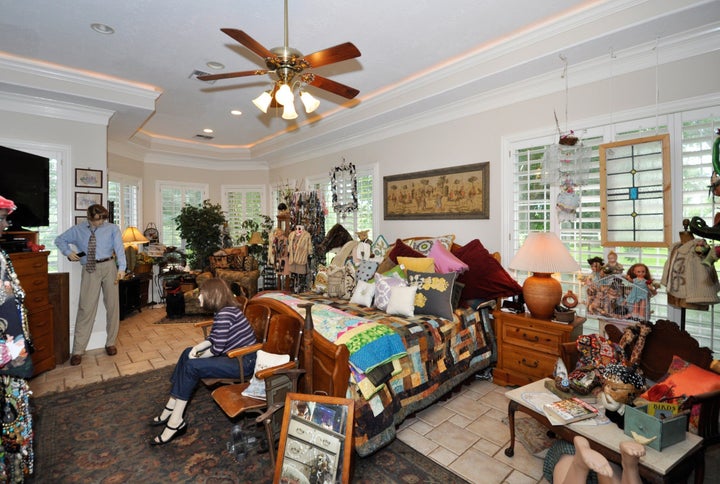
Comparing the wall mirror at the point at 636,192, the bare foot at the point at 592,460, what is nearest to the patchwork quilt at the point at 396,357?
the bare foot at the point at 592,460

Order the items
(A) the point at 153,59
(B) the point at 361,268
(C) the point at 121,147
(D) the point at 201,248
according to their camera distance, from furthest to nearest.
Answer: (D) the point at 201,248, (C) the point at 121,147, (B) the point at 361,268, (A) the point at 153,59

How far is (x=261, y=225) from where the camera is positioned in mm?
7637

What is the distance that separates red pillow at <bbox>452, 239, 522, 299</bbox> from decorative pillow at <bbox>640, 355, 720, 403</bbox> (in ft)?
4.86

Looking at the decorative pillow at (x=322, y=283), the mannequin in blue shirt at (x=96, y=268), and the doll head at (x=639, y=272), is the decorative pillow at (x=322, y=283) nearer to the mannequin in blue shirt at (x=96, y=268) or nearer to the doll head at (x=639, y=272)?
the mannequin in blue shirt at (x=96, y=268)

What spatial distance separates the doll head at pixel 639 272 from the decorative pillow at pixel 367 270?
229 centimetres

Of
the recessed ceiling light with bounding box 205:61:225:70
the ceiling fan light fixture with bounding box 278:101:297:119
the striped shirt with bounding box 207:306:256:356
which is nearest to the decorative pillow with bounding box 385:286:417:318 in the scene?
the striped shirt with bounding box 207:306:256:356

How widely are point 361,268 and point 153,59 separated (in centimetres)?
298

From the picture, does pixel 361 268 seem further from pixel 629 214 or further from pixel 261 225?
pixel 261 225

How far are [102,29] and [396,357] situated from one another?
11.7 ft

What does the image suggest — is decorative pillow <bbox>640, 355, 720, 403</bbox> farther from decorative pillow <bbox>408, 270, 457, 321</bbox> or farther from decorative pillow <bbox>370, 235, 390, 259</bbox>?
decorative pillow <bbox>370, 235, 390, 259</bbox>

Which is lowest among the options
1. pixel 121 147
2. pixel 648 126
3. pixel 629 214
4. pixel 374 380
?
pixel 374 380

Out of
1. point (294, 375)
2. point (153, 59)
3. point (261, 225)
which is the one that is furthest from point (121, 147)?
point (294, 375)

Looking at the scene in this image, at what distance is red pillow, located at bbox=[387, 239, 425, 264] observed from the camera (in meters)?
3.93

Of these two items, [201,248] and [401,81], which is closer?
[401,81]
